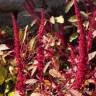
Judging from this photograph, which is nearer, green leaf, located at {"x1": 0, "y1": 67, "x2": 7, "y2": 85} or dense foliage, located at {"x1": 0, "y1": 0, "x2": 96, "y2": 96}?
dense foliage, located at {"x1": 0, "y1": 0, "x2": 96, "y2": 96}

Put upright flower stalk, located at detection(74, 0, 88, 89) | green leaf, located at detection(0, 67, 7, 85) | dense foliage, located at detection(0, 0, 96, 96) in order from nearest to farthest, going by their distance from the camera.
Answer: upright flower stalk, located at detection(74, 0, 88, 89) < dense foliage, located at detection(0, 0, 96, 96) < green leaf, located at detection(0, 67, 7, 85)

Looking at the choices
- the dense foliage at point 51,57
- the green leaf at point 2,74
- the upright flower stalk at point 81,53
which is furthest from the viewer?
the green leaf at point 2,74

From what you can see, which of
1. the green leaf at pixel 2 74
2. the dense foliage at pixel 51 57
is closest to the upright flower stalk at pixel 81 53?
the dense foliage at pixel 51 57

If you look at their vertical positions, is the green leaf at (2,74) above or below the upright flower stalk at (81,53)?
below

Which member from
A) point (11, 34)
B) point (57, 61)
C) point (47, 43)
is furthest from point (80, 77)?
point (11, 34)

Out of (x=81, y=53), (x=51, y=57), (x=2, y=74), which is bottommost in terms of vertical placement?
(x=2, y=74)

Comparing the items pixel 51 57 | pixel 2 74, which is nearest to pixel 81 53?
pixel 51 57

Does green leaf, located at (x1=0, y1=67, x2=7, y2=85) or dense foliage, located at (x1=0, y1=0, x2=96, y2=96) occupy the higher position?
dense foliage, located at (x1=0, y1=0, x2=96, y2=96)

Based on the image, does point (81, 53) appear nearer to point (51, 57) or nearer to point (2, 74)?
point (51, 57)

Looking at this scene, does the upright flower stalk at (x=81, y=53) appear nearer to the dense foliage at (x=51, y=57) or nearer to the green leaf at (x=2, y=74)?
the dense foliage at (x=51, y=57)

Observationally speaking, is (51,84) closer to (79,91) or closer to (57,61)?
(79,91)

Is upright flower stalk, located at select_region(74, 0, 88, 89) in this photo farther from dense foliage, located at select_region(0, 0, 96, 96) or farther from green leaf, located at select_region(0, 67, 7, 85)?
green leaf, located at select_region(0, 67, 7, 85)

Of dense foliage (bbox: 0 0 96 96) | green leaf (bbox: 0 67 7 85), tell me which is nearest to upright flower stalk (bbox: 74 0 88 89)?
dense foliage (bbox: 0 0 96 96)
